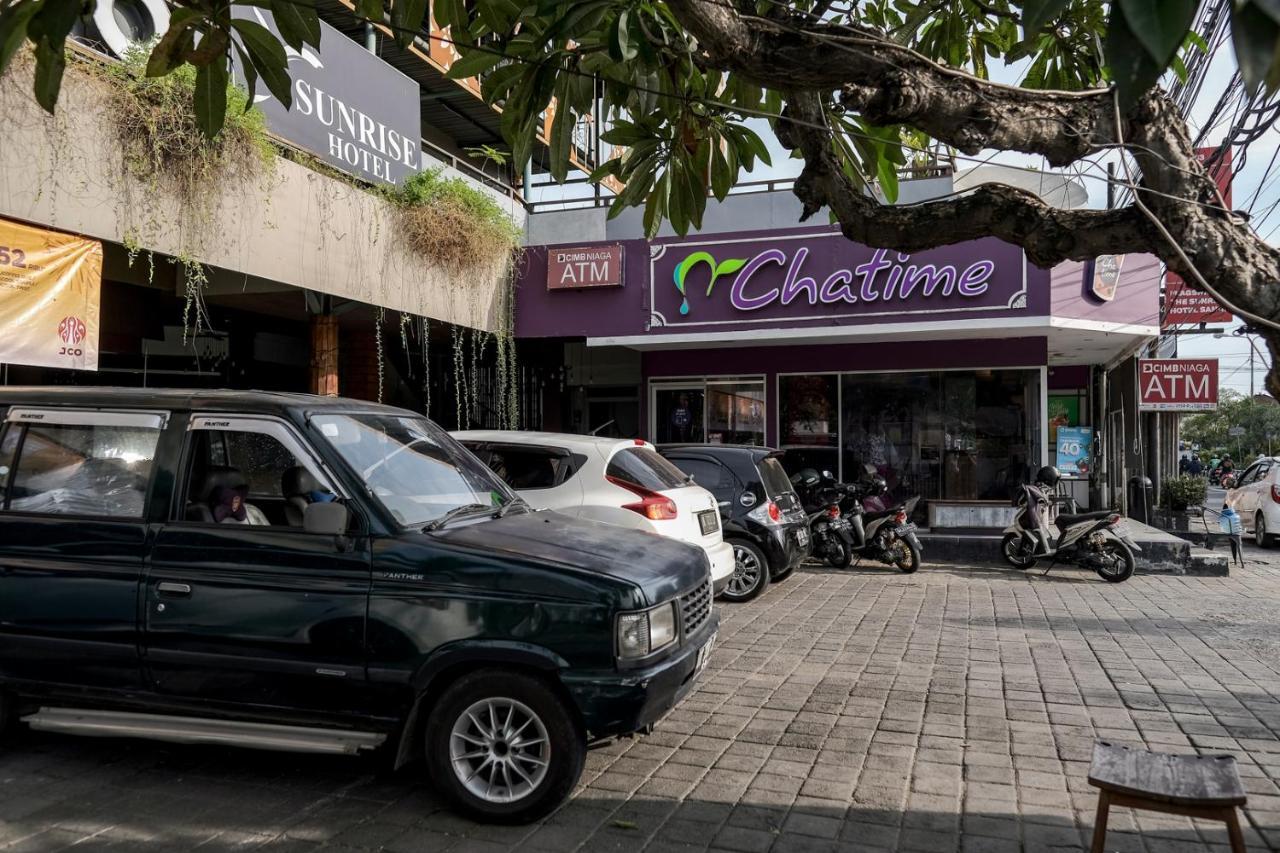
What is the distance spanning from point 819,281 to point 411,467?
32.0ft

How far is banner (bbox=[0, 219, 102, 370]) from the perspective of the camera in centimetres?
674

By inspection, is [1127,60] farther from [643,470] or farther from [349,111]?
[349,111]

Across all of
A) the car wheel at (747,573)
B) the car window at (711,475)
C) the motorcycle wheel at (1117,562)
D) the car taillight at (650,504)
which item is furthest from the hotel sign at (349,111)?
the motorcycle wheel at (1117,562)

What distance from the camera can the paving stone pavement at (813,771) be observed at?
382 cm

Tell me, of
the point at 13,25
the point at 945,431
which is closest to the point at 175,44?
the point at 13,25

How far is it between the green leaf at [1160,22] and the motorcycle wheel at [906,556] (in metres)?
10.8

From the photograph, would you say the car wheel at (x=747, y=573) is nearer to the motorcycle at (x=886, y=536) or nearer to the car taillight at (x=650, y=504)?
the car taillight at (x=650, y=504)

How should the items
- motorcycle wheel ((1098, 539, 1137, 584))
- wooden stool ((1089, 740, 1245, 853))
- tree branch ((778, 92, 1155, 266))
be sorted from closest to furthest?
wooden stool ((1089, 740, 1245, 853)), tree branch ((778, 92, 1155, 266)), motorcycle wheel ((1098, 539, 1137, 584))

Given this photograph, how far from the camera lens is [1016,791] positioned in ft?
14.3

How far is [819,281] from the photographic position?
13.4 metres

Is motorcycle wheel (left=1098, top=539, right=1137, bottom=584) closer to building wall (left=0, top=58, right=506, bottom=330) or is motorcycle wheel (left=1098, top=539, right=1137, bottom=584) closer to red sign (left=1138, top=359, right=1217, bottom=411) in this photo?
red sign (left=1138, top=359, right=1217, bottom=411)

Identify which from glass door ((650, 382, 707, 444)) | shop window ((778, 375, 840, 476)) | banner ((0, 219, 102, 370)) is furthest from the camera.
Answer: glass door ((650, 382, 707, 444))

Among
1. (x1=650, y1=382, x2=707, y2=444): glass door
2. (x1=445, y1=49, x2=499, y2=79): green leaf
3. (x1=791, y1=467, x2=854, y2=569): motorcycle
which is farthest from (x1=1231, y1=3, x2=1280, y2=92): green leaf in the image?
(x1=650, y1=382, x2=707, y2=444): glass door

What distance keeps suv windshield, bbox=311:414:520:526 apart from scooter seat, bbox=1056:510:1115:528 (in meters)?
8.79
